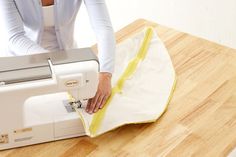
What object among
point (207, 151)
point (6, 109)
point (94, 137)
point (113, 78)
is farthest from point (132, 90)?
point (6, 109)

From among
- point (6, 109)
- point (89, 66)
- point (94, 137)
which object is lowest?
point (94, 137)

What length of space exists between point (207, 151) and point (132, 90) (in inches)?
14.3

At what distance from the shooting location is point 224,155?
1.27 m

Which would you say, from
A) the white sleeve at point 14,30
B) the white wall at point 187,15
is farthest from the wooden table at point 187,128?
the white wall at point 187,15

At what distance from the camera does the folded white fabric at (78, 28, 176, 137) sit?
4.37 feet

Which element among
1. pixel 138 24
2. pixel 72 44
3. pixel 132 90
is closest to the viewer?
pixel 132 90

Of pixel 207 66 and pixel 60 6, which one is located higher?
pixel 60 6

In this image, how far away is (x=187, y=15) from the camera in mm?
2609

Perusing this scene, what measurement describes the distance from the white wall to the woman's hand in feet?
4.04

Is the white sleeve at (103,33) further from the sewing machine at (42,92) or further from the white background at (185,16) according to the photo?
the white background at (185,16)

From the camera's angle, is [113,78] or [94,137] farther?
[113,78]

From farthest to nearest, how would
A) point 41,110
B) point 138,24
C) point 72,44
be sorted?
point 138,24 < point 72,44 < point 41,110

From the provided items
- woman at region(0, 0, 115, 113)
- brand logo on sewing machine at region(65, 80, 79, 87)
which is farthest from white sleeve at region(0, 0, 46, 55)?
brand logo on sewing machine at region(65, 80, 79, 87)

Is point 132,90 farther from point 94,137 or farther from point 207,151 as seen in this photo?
point 207,151
